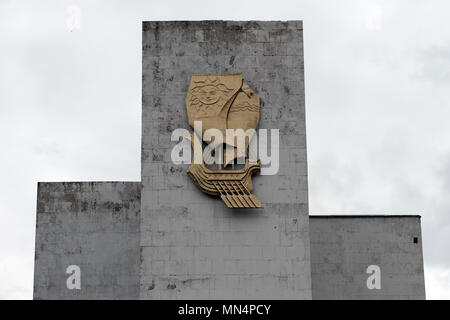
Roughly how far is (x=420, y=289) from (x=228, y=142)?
10394 millimetres

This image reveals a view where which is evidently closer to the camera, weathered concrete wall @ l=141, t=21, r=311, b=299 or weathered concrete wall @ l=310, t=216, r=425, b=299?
weathered concrete wall @ l=141, t=21, r=311, b=299

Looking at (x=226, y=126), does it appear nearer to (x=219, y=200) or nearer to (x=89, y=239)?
(x=219, y=200)

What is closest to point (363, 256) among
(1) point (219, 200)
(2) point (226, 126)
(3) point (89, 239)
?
(1) point (219, 200)

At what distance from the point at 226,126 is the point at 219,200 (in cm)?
220

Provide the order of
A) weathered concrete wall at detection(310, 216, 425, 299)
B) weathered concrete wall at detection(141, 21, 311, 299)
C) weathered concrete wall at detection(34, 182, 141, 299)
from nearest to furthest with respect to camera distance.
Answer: weathered concrete wall at detection(141, 21, 311, 299)
weathered concrete wall at detection(34, 182, 141, 299)
weathered concrete wall at detection(310, 216, 425, 299)

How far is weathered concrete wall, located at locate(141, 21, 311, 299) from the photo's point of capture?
86.3 ft

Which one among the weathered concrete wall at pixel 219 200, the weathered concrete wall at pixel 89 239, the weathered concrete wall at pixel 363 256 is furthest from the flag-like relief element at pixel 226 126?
the weathered concrete wall at pixel 363 256

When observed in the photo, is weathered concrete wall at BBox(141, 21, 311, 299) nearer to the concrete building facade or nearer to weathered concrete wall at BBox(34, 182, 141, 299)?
the concrete building facade

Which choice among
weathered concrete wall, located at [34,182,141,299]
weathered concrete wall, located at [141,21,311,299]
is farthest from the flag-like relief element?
weathered concrete wall, located at [34,182,141,299]

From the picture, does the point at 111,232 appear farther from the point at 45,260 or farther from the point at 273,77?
the point at 273,77

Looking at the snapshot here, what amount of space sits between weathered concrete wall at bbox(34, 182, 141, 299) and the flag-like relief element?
22.0ft

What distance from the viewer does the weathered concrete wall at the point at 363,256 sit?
3228 cm

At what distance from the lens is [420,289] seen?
106 feet
